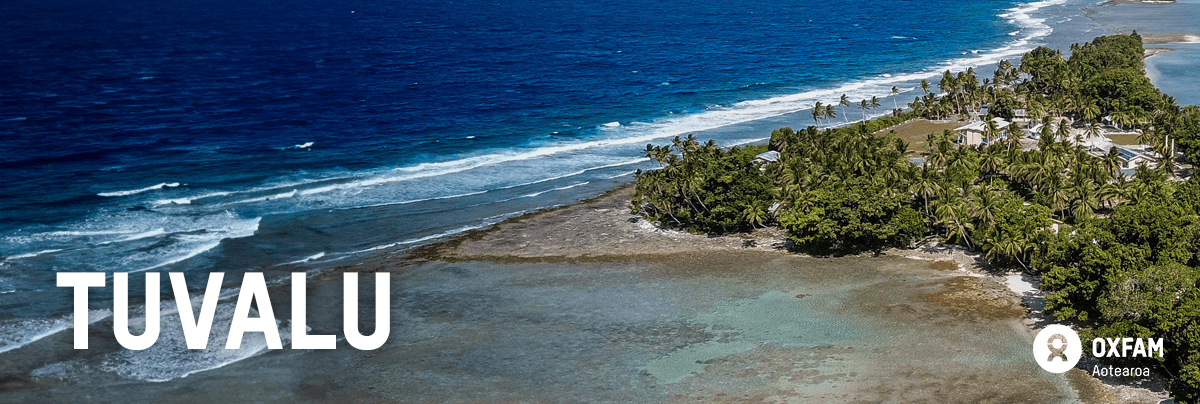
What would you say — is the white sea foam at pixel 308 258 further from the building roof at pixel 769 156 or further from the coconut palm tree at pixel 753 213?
the building roof at pixel 769 156

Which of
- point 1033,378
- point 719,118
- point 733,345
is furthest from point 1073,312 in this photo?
point 719,118

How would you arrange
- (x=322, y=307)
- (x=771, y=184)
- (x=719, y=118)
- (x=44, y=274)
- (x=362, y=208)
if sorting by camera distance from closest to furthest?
(x=322, y=307), (x=44, y=274), (x=771, y=184), (x=362, y=208), (x=719, y=118)

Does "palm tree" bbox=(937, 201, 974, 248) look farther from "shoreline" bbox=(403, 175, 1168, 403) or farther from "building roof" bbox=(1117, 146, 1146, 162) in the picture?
"building roof" bbox=(1117, 146, 1146, 162)

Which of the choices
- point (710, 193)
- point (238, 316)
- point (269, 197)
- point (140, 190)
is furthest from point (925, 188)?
point (140, 190)

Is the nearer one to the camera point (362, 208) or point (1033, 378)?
point (1033, 378)

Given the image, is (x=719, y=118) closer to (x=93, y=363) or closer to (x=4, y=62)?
(x=93, y=363)

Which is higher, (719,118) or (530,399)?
(719,118)

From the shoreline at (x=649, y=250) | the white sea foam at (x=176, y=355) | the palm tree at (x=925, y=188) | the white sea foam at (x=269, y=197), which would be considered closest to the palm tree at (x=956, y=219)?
the shoreline at (x=649, y=250)

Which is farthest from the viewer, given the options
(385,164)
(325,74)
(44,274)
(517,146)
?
(325,74)
